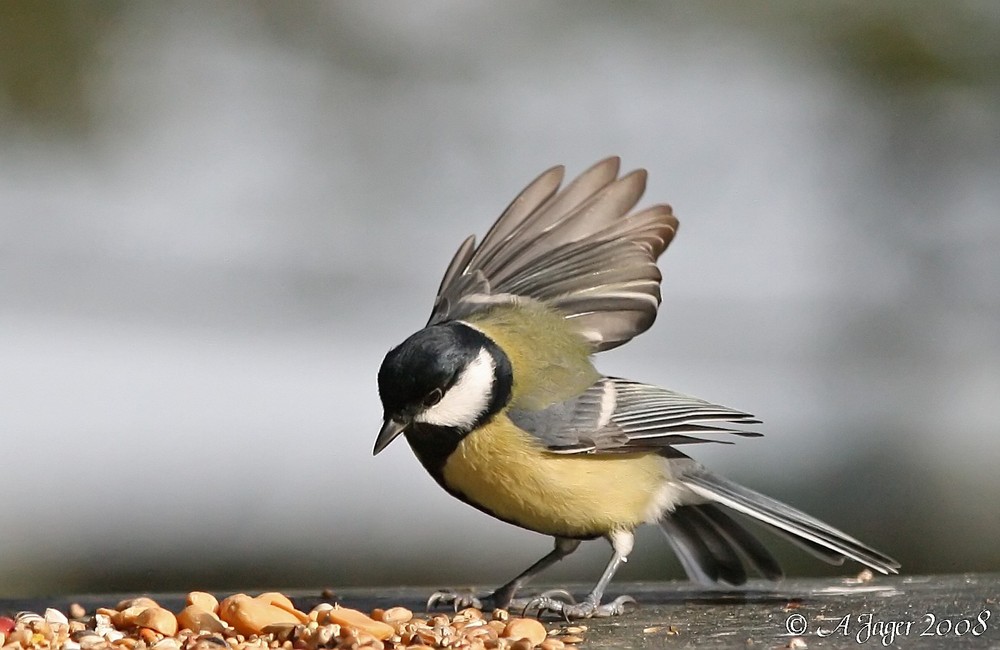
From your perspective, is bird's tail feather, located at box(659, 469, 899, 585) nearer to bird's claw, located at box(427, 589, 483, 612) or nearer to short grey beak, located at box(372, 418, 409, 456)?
bird's claw, located at box(427, 589, 483, 612)

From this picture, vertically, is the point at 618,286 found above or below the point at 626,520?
above

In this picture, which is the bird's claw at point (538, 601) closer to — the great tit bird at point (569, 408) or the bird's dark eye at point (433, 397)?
the great tit bird at point (569, 408)

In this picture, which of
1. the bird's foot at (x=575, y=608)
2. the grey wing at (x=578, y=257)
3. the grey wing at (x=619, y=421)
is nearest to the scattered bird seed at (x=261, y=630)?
the bird's foot at (x=575, y=608)

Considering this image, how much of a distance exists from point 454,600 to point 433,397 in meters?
0.35

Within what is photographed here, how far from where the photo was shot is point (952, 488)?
3.71m

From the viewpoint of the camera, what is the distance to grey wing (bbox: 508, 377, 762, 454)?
214 cm

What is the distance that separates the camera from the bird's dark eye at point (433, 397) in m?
2.07

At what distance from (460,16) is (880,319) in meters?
1.63

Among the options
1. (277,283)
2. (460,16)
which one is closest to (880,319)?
(460,16)

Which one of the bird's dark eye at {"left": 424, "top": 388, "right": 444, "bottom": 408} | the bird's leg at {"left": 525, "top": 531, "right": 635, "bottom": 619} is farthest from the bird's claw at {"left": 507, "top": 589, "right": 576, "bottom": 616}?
the bird's dark eye at {"left": 424, "top": 388, "right": 444, "bottom": 408}

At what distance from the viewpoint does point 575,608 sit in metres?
2.05

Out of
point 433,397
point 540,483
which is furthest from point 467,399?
point 540,483

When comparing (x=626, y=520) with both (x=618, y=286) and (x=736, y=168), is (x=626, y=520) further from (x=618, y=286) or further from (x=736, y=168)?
(x=736, y=168)

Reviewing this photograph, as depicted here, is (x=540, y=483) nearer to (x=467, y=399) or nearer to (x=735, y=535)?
(x=467, y=399)
